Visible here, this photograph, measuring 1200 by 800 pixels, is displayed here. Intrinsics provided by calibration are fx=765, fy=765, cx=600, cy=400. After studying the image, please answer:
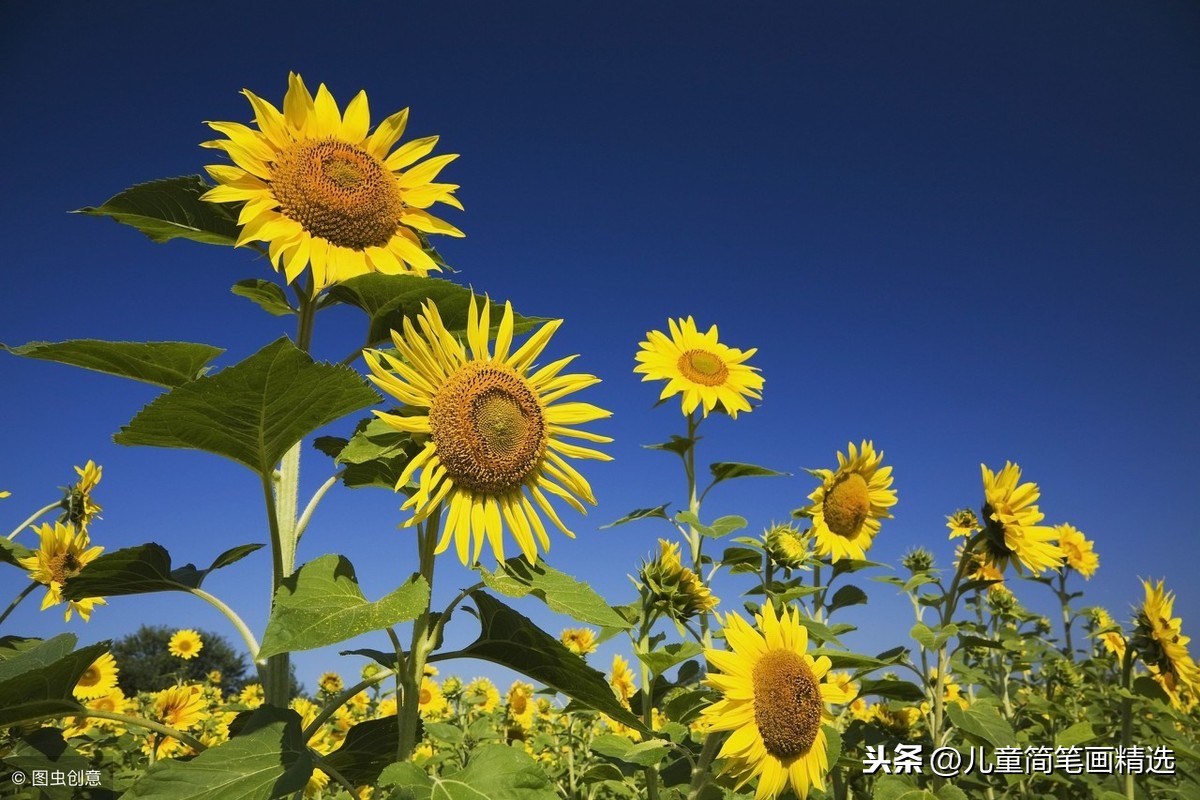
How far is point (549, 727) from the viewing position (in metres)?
6.35

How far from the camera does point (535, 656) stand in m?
1.70

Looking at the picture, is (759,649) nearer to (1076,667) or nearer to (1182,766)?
(1182,766)

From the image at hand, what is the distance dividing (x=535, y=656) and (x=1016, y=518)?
3344 millimetres

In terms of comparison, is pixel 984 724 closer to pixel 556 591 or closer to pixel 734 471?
pixel 734 471

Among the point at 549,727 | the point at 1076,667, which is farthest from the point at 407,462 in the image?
the point at 1076,667

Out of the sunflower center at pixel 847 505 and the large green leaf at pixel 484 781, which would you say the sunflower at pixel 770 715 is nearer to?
the large green leaf at pixel 484 781

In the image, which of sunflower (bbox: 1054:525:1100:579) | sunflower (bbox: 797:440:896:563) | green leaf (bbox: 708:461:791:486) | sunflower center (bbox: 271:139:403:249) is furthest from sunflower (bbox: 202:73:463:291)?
sunflower (bbox: 1054:525:1100:579)

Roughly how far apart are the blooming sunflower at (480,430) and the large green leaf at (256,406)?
142 mm

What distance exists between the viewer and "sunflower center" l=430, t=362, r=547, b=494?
5.66 feet

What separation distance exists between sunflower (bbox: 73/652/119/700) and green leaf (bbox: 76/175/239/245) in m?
4.50

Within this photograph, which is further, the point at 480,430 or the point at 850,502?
the point at 850,502

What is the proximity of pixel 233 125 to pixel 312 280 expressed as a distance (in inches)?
15.9

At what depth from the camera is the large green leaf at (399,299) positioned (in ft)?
5.62

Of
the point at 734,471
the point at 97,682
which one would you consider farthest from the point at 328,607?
the point at 97,682
